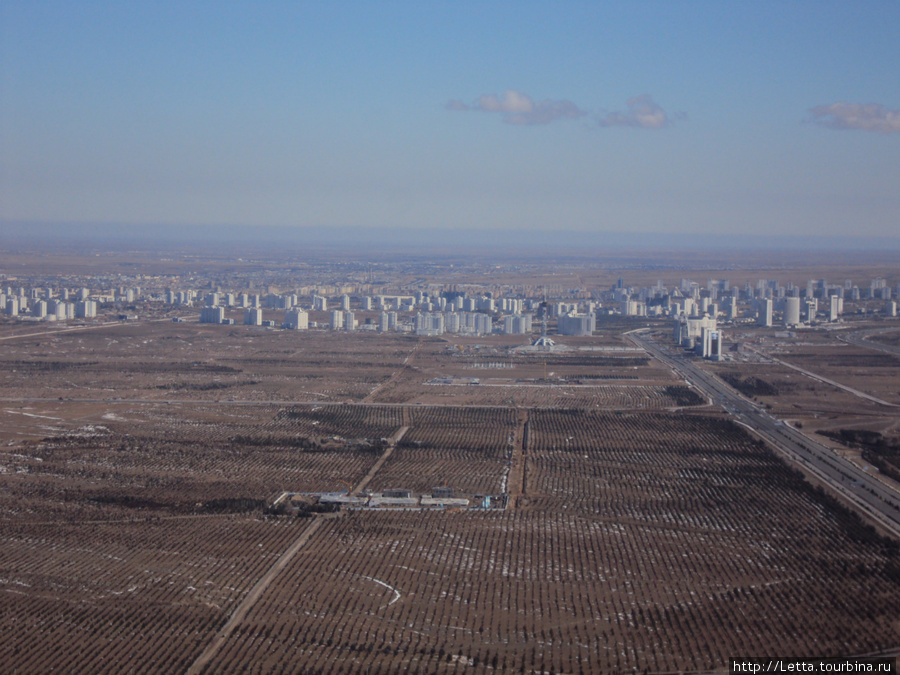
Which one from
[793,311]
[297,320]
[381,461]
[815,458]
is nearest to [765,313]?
[793,311]

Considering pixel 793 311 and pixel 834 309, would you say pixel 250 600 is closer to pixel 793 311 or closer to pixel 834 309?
pixel 793 311

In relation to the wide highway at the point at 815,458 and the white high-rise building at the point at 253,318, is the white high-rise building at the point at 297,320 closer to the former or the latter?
the white high-rise building at the point at 253,318

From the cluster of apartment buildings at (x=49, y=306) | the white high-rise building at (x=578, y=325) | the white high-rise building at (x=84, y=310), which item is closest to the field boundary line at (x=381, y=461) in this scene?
the white high-rise building at (x=578, y=325)

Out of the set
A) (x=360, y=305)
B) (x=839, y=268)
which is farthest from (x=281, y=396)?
(x=839, y=268)

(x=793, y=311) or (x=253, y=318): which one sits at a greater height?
(x=793, y=311)

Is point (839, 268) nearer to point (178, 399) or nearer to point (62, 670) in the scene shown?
point (178, 399)

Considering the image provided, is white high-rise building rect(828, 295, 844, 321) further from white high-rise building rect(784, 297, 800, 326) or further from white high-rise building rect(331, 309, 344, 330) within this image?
white high-rise building rect(331, 309, 344, 330)
